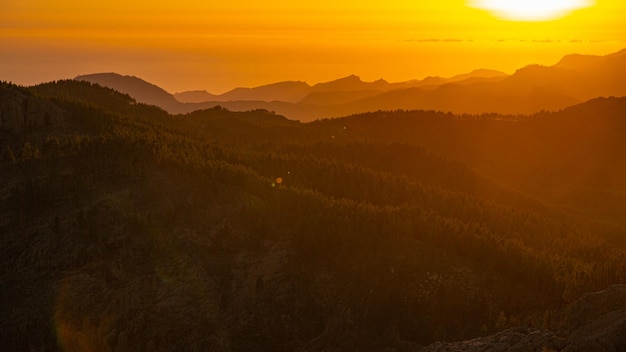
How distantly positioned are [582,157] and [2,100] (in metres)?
119

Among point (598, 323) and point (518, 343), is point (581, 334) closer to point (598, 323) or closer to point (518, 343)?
point (598, 323)

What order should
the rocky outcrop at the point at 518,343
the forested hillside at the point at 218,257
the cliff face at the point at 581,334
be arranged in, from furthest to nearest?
1. the forested hillside at the point at 218,257
2. the rocky outcrop at the point at 518,343
3. the cliff face at the point at 581,334

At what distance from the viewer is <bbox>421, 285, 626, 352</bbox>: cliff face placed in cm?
2288

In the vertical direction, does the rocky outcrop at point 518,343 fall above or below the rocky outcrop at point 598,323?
below

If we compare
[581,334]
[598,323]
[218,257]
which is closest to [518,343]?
[581,334]

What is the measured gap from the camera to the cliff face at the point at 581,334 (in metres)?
22.9

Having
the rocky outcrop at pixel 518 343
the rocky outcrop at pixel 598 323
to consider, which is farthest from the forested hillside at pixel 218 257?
the rocky outcrop at pixel 518 343

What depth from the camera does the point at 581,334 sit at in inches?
992

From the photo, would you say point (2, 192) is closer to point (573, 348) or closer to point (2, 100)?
point (2, 100)

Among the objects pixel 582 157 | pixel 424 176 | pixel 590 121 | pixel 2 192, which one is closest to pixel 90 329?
pixel 2 192

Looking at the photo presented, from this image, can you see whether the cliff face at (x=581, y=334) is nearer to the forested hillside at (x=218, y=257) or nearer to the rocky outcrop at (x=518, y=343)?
the rocky outcrop at (x=518, y=343)

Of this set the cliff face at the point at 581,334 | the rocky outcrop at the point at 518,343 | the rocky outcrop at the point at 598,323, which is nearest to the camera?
the rocky outcrop at the point at 598,323

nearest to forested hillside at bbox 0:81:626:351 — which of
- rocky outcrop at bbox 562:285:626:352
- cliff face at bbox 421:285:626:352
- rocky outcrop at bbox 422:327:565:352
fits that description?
rocky outcrop at bbox 562:285:626:352

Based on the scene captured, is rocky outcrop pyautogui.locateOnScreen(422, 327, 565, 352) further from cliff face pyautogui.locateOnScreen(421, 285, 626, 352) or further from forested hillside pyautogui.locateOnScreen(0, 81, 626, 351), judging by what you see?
forested hillside pyautogui.locateOnScreen(0, 81, 626, 351)
